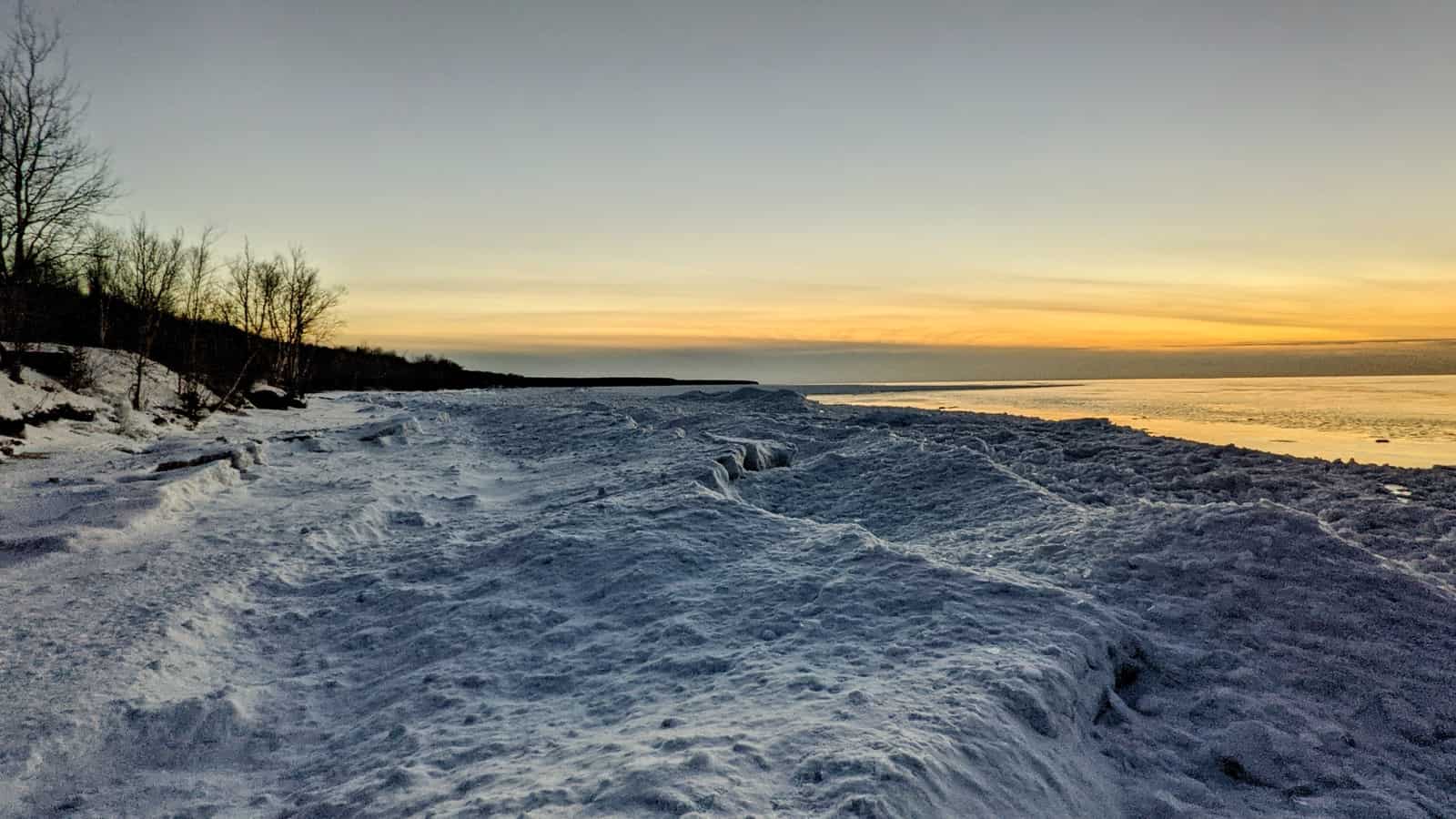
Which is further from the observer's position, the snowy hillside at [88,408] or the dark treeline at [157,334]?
the dark treeline at [157,334]

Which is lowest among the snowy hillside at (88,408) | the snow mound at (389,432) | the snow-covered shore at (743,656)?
the snow-covered shore at (743,656)

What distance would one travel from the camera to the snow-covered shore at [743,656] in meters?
4.02

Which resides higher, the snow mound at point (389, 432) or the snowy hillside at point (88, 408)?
the snowy hillside at point (88, 408)

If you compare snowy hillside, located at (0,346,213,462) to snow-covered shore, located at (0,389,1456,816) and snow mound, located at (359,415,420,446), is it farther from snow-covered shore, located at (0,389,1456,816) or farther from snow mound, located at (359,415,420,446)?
snow-covered shore, located at (0,389,1456,816)

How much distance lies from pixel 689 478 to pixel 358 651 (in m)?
5.60

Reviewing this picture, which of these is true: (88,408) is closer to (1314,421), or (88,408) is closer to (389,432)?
(389,432)

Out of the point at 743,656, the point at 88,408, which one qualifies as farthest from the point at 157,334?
the point at 743,656

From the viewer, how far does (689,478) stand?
37.8 feet

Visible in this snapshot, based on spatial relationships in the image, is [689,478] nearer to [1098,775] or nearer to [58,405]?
[1098,775]

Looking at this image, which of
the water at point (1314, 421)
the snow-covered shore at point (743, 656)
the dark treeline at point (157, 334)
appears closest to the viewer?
the snow-covered shore at point (743, 656)

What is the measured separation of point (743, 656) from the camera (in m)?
5.64

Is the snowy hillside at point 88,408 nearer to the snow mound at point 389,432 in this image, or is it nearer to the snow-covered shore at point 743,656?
the snow mound at point 389,432

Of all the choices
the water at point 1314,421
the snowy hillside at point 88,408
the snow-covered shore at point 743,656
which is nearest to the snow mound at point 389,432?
the snowy hillside at point 88,408

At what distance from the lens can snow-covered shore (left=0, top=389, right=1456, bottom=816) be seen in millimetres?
4023
